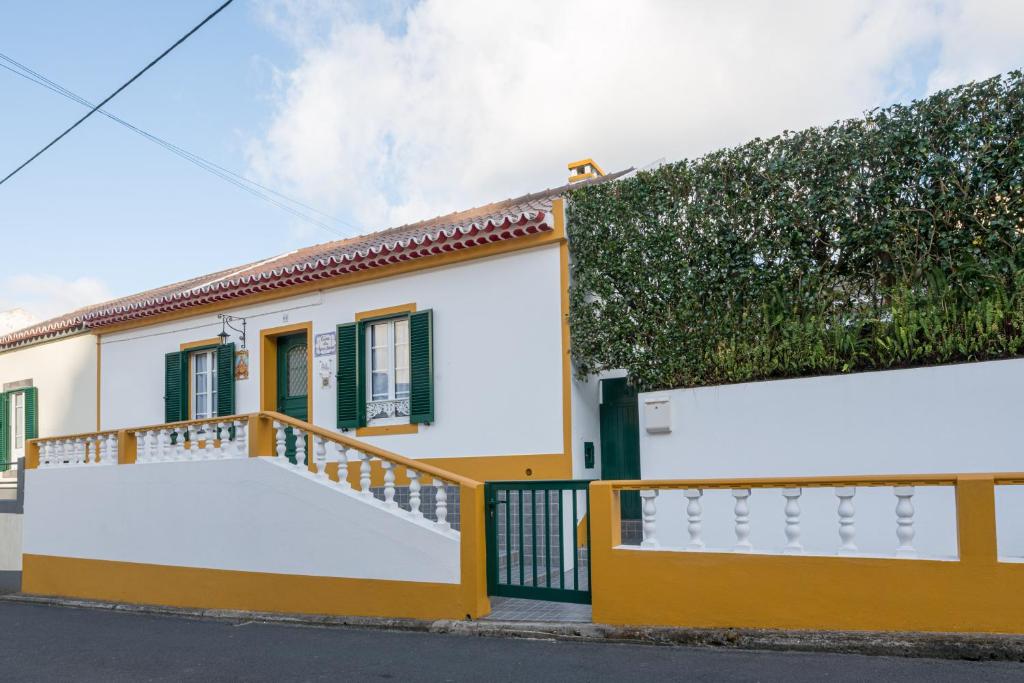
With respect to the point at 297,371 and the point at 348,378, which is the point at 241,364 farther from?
the point at 348,378

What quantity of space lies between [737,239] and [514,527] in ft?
12.8

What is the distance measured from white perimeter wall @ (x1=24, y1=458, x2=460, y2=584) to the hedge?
3.18m

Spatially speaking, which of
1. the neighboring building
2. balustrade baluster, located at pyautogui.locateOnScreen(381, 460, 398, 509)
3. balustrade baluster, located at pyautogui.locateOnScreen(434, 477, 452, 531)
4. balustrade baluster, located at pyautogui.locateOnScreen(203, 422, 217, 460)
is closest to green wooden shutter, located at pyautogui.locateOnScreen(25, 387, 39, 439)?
the neighboring building

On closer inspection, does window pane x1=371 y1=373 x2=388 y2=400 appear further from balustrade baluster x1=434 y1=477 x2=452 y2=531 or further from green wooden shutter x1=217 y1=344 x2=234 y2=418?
balustrade baluster x1=434 y1=477 x2=452 y2=531

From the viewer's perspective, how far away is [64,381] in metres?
15.8

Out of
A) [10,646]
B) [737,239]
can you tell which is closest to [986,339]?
[737,239]

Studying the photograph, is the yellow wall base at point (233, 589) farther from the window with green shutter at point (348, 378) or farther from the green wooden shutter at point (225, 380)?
the green wooden shutter at point (225, 380)

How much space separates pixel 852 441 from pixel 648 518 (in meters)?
2.50

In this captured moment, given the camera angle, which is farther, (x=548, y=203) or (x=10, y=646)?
(x=548, y=203)

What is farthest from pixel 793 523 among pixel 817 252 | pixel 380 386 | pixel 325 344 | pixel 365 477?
pixel 325 344

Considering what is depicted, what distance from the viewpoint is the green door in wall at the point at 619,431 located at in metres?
10.2

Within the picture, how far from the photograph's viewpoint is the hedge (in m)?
7.97

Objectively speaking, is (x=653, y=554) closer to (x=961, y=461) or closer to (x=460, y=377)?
(x=961, y=461)

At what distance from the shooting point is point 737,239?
9188mm
